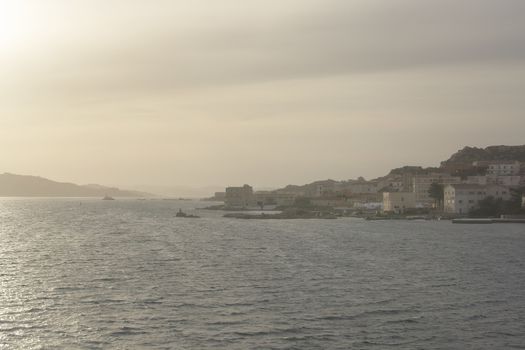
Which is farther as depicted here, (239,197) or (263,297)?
(239,197)

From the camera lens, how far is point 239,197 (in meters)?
196

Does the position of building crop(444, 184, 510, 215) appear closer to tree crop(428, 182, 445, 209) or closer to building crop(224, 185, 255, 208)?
tree crop(428, 182, 445, 209)

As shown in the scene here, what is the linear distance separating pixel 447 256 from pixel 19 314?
3250 cm

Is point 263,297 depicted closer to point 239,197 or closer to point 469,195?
point 469,195

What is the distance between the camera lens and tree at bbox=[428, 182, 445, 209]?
11922cm

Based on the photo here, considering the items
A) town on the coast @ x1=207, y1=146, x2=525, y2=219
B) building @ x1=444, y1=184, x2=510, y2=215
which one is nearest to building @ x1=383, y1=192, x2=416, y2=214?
town on the coast @ x1=207, y1=146, x2=525, y2=219

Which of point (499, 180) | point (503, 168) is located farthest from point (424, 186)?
point (503, 168)

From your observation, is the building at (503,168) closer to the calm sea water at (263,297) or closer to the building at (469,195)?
the building at (469,195)

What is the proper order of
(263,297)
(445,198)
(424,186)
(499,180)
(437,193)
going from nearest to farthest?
(263,297) < (445,198) < (437,193) < (499,180) < (424,186)

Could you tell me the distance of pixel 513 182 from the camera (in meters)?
128

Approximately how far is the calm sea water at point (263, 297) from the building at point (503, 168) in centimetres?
9853

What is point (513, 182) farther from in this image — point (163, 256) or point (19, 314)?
point (19, 314)

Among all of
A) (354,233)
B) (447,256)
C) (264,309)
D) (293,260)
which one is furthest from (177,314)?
(354,233)

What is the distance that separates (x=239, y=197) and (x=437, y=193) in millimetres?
86007
